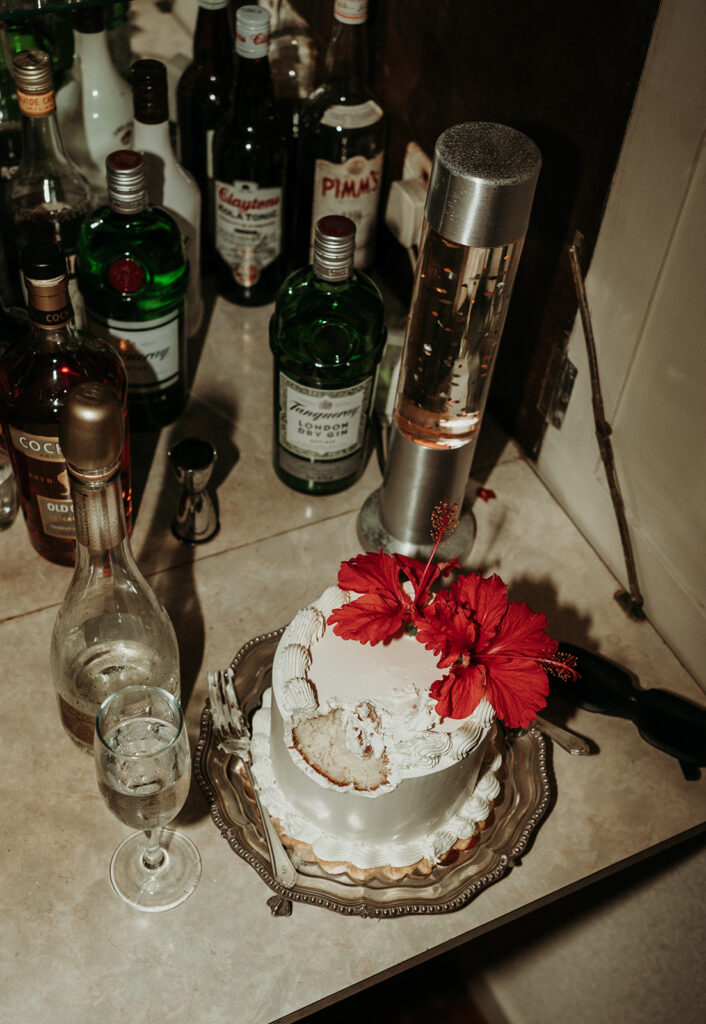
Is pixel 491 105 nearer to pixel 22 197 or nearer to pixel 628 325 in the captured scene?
pixel 628 325

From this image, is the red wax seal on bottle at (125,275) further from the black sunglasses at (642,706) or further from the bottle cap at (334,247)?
the black sunglasses at (642,706)

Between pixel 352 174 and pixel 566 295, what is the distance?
298mm

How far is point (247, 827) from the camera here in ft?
2.32

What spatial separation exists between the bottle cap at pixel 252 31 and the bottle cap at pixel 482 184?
0.37m

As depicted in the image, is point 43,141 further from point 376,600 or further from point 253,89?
point 376,600

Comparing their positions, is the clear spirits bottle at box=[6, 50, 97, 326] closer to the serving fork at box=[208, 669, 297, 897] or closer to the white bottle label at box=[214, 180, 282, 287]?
the white bottle label at box=[214, 180, 282, 287]

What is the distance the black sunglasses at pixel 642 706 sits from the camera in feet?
2.60

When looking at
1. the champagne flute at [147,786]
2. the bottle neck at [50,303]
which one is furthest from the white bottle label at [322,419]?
the champagne flute at [147,786]

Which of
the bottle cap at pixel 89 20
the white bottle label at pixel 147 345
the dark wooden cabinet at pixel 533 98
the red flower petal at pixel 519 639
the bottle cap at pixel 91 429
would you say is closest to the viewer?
the bottle cap at pixel 91 429

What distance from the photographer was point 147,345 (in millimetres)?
897

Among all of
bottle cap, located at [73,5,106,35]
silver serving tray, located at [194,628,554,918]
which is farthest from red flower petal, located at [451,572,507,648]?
bottle cap, located at [73,5,106,35]

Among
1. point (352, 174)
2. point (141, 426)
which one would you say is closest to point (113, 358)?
point (141, 426)

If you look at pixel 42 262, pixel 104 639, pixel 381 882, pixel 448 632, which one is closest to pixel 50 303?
pixel 42 262

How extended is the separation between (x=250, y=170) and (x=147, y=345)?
27cm
